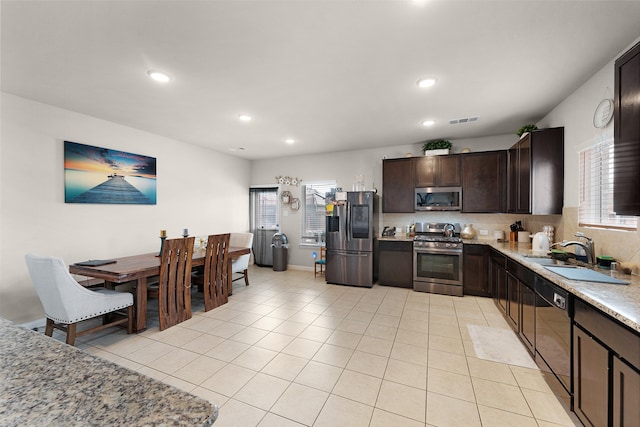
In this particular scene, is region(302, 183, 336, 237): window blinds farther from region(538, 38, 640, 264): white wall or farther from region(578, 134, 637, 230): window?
region(578, 134, 637, 230): window

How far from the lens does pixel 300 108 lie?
336 cm

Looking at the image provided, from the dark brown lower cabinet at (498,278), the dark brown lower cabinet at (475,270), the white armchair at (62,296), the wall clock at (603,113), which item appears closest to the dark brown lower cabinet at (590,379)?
the dark brown lower cabinet at (498,278)

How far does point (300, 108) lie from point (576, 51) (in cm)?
264

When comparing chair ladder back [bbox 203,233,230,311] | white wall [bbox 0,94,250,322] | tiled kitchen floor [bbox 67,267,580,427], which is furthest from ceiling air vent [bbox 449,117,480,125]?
white wall [bbox 0,94,250,322]

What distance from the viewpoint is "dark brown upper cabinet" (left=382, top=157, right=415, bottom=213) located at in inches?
191

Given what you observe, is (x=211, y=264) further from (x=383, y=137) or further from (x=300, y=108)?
(x=383, y=137)

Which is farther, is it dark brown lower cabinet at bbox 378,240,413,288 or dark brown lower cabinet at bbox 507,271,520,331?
dark brown lower cabinet at bbox 378,240,413,288

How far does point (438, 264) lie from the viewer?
14.4ft

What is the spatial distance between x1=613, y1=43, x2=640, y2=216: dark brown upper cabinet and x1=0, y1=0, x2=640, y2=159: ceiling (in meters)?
0.47

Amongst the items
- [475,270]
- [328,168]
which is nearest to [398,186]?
[328,168]

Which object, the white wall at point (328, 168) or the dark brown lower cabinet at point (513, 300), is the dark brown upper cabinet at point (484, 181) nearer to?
the white wall at point (328, 168)

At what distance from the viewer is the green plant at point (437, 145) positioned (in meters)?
4.63

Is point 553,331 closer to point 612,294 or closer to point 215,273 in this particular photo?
point 612,294

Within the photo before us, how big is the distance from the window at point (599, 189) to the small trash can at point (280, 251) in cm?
498
